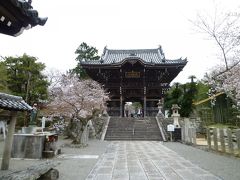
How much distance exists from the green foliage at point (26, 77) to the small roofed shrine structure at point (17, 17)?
22.7 m

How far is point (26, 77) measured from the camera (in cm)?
2761

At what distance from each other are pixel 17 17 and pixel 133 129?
73.4ft

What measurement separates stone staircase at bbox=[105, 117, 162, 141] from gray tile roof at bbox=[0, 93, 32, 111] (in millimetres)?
16996

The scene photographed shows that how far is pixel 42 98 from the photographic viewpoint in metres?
28.8

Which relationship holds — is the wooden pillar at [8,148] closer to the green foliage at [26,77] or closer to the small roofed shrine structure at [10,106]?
the small roofed shrine structure at [10,106]

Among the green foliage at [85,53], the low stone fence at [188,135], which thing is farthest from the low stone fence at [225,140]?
the green foliage at [85,53]

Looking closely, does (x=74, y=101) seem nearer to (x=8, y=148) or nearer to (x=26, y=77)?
(x=26, y=77)

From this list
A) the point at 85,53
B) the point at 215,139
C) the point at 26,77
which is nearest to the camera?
the point at 215,139

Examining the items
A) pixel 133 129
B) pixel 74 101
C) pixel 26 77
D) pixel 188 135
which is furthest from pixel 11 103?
pixel 26 77

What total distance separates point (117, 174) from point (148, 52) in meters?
35.0

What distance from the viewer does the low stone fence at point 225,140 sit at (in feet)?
39.9

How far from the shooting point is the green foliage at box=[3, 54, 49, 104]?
27.5 m

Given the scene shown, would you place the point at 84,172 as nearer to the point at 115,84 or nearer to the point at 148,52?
the point at 115,84

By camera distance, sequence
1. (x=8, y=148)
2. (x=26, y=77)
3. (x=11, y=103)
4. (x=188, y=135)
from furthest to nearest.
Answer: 1. (x=26, y=77)
2. (x=188, y=135)
3. (x=8, y=148)
4. (x=11, y=103)
